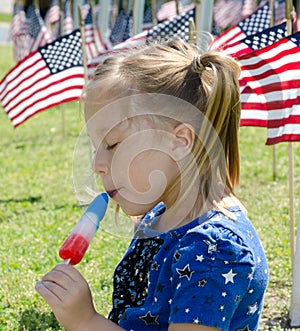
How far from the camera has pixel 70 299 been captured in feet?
7.23

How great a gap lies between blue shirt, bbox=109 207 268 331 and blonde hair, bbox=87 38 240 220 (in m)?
0.16

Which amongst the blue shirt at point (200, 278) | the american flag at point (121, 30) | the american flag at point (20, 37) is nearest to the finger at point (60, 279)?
the blue shirt at point (200, 278)

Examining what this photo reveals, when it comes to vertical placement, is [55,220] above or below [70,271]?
below

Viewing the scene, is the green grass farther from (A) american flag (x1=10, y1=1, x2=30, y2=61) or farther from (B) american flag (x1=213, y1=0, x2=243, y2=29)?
(B) american flag (x1=213, y1=0, x2=243, y2=29)

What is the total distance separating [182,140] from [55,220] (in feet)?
13.8

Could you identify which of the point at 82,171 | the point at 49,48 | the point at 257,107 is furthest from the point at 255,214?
the point at 82,171

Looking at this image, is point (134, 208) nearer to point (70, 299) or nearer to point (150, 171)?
point (150, 171)

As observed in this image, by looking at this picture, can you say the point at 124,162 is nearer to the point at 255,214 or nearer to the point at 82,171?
the point at 82,171

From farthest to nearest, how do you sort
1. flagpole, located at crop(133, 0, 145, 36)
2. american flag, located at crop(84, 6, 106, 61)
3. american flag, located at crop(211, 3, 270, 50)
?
american flag, located at crop(84, 6, 106, 61) < flagpole, located at crop(133, 0, 145, 36) < american flag, located at crop(211, 3, 270, 50)

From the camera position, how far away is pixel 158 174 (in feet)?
7.48

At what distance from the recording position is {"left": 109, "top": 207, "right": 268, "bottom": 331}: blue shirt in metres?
2.13

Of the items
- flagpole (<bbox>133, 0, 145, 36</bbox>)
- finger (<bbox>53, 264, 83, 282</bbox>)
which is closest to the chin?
finger (<bbox>53, 264, 83, 282</bbox>)

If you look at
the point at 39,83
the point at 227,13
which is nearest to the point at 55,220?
the point at 39,83

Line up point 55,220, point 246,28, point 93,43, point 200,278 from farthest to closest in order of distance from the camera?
1. point 93,43
2. point 246,28
3. point 55,220
4. point 200,278
